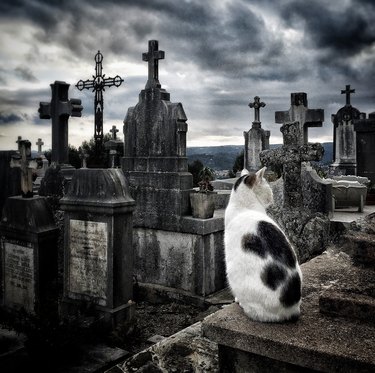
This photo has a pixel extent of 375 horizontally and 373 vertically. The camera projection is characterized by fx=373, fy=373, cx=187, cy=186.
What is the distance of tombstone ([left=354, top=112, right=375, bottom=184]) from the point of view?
14797mm

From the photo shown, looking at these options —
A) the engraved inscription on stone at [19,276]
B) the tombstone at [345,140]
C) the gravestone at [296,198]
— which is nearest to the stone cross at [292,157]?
the gravestone at [296,198]

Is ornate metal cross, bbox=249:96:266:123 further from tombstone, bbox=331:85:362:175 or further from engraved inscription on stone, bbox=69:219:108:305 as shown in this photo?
engraved inscription on stone, bbox=69:219:108:305

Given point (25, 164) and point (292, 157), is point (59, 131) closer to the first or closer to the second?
point (25, 164)

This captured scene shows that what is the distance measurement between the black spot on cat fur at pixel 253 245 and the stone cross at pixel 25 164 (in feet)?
16.2

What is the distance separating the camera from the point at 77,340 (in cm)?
445

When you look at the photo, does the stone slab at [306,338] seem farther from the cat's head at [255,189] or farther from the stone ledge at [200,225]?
the stone ledge at [200,225]

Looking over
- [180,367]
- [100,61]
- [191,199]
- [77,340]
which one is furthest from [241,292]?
[100,61]

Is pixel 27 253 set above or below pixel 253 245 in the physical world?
below

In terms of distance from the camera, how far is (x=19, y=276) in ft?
19.5

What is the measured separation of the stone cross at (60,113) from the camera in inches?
313

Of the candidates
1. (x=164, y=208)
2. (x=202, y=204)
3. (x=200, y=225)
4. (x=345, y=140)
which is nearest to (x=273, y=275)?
(x=200, y=225)

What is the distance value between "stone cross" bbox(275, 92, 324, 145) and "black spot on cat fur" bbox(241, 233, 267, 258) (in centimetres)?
533

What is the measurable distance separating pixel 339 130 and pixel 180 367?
1697 cm

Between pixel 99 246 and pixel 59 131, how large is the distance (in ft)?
12.8
